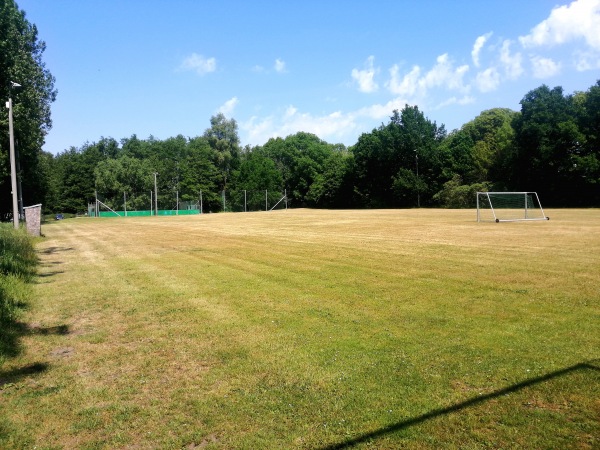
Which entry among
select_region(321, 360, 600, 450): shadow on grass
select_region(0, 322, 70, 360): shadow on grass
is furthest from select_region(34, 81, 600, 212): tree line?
select_region(0, 322, 70, 360): shadow on grass

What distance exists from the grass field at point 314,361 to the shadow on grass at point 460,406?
0.02m

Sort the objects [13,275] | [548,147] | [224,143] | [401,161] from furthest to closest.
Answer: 1. [224,143]
2. [401,161]
3. [548,147]
4. [13,275]

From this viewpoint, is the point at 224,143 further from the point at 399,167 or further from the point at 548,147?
the point at 548,147

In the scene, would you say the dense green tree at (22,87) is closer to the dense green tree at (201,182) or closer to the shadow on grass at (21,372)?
the shadow on grass at (21,372)

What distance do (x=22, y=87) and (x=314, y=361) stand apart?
37489mm

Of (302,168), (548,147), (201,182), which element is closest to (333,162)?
(302,168)

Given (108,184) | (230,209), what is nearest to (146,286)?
(230,209)

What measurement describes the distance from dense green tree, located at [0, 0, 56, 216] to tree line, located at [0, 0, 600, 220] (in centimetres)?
12

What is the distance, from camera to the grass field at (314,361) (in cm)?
379

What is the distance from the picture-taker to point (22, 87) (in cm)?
3356

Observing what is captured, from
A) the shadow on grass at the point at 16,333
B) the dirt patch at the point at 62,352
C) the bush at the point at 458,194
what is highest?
the bush at the point at 458,194

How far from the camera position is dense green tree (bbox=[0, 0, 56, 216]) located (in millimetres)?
31744

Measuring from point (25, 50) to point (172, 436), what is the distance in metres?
42.8

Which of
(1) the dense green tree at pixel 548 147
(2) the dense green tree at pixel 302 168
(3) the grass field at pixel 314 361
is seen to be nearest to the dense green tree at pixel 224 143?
(2) the dense green tree at pixel 302 168
